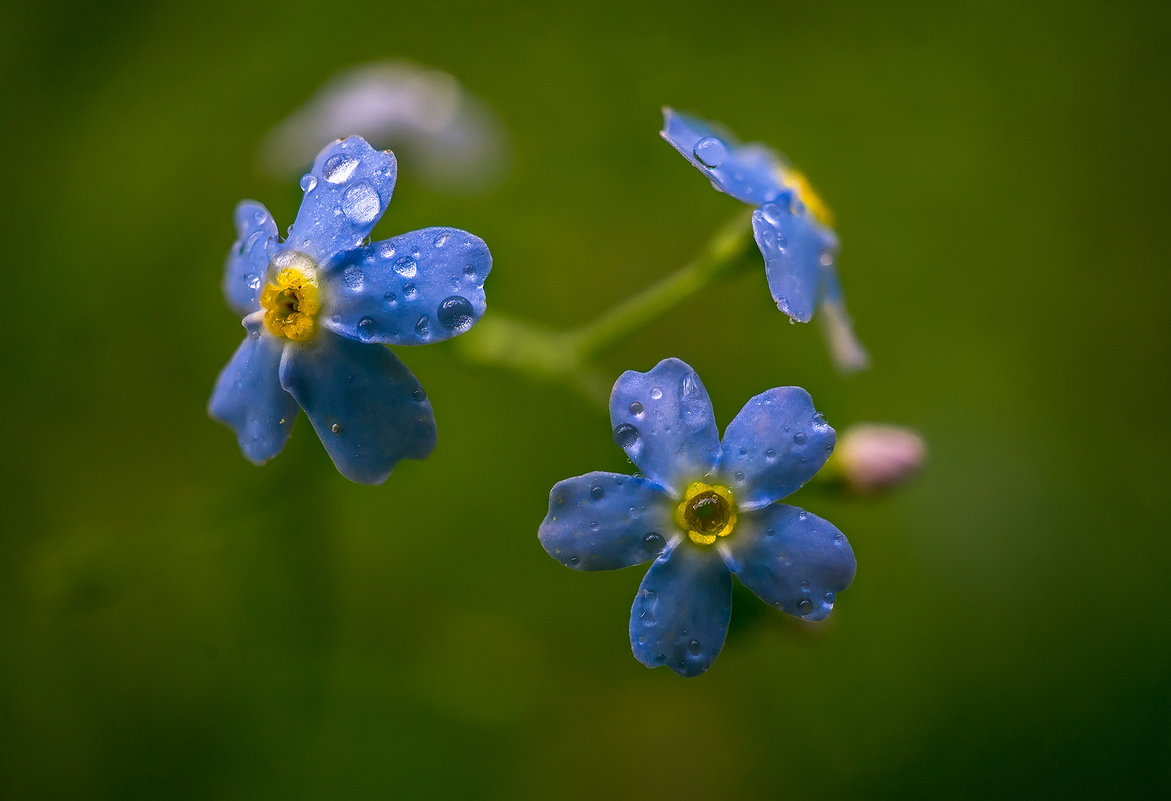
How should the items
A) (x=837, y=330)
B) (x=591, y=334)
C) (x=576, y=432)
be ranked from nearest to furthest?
(x=837, y=330) → (x=591, y=334) → (x=576, y=432)

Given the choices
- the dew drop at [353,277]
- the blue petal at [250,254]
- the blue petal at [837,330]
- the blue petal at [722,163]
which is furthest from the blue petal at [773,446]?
the blue petal at [250,254]

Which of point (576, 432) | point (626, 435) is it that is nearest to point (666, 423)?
point (626, 435)

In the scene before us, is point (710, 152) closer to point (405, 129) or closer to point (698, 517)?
point (698, 517)

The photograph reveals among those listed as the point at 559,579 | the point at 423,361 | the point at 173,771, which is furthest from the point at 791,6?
the point at 173,771

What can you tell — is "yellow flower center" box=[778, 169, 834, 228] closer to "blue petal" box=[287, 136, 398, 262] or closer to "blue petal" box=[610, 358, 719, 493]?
"blue petal" box=[610, 358, 719, 493]

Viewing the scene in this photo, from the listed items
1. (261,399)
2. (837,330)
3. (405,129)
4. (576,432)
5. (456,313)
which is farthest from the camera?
(576,432)
